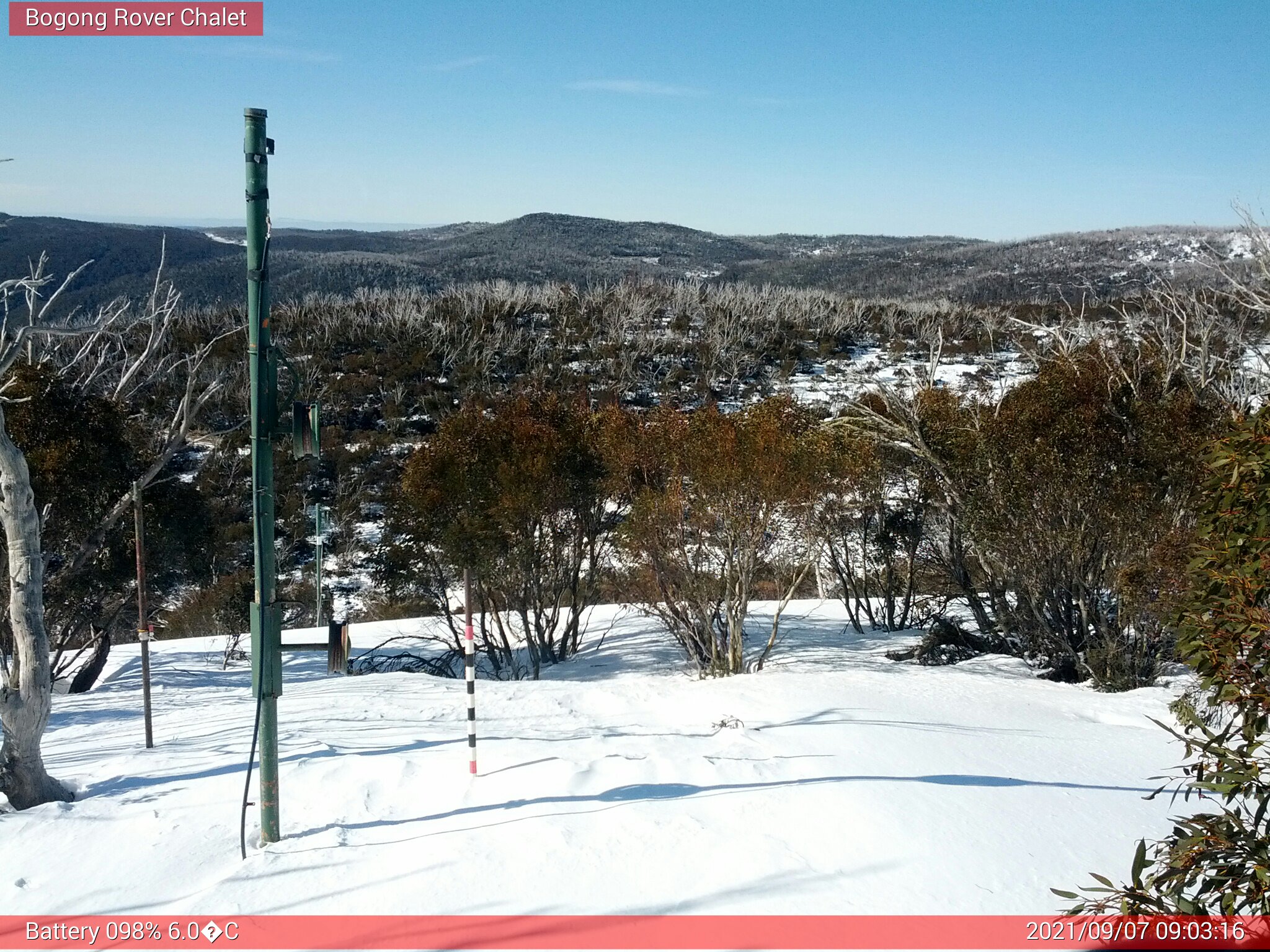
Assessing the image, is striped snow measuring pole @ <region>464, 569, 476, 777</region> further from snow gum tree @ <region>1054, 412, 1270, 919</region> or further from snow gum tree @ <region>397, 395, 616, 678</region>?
snow gum tree @ <region>397, 395, 616, 678</region>

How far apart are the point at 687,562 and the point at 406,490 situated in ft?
18.3

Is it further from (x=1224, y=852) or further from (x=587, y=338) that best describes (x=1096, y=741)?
(x=587, y=338)

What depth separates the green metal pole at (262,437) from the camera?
4652 millimetres

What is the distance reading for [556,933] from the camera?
4090 mm

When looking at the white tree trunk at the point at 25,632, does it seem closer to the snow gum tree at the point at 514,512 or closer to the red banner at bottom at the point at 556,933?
the red banner at bottom at the point at 556,933

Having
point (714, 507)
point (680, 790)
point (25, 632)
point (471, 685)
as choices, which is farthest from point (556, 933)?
point (714, 507)

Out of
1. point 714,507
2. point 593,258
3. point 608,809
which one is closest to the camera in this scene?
point 608,809

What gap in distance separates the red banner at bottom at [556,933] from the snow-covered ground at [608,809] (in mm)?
102

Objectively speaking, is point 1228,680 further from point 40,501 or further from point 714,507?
point 40,501

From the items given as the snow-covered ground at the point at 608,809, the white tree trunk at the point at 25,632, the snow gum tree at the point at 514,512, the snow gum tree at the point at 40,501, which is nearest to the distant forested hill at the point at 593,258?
the snow gum tree at the point at 40,501

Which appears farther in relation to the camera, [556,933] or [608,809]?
[608,809]

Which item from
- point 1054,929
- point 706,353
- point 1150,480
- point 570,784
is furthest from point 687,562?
point 706,353

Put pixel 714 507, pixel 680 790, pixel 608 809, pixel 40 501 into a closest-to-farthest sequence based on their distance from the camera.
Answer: pixel 608 809
pixel 680 790
pixel 40 501
pixel 714 507

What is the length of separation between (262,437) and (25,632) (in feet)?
10.00
